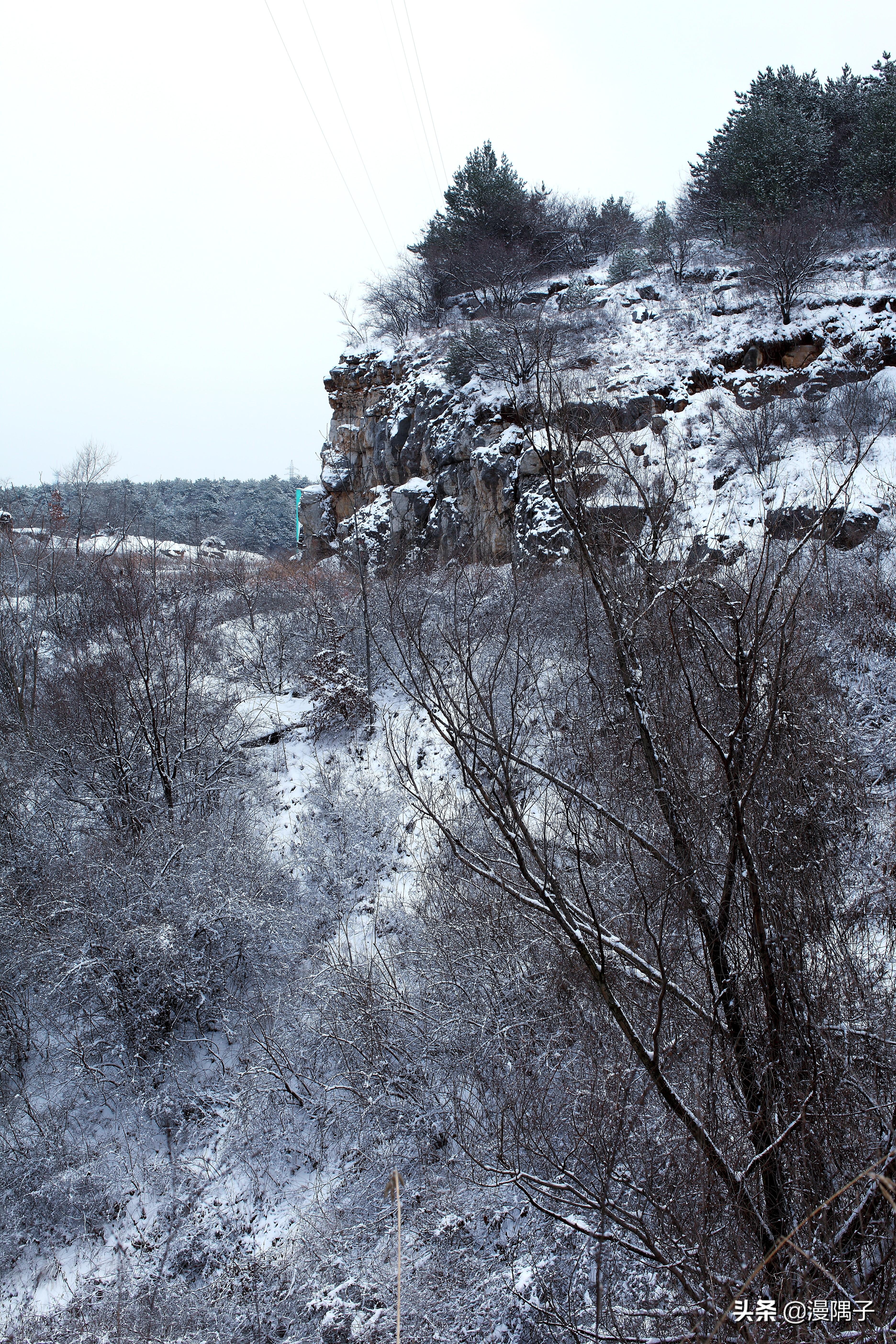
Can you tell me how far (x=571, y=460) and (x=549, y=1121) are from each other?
174 inches

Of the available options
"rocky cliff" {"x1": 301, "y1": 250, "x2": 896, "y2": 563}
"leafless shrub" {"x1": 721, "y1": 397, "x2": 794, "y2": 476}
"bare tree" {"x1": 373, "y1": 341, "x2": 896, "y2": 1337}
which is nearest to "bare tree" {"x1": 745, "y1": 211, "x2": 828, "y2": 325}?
"rocky cliff" {"x1": 301, "y1": 250, "x2": 896, "y2": 563}

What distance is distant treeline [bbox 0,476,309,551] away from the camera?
24.9m

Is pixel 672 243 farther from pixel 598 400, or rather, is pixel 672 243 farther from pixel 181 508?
pixel 181 508

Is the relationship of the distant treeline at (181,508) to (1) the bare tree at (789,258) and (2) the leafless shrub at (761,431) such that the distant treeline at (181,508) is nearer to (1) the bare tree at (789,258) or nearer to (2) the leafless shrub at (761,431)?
(2) the leafless shrub at (761,431)

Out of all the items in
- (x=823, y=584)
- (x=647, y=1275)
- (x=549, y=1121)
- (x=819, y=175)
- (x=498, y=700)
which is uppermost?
(x=819, y=175)

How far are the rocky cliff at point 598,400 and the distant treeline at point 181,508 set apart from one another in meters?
8.88

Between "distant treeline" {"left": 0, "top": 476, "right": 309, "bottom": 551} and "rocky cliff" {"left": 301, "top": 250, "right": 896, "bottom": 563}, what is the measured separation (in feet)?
29.1

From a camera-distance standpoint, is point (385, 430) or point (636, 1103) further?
point (385, 430)

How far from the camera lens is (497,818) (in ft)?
6.66

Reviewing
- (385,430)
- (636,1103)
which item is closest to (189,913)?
(636,1103)

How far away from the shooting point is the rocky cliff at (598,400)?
46.0 ft

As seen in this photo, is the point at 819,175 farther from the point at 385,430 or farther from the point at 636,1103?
the point at 636,1103

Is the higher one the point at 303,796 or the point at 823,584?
the point at 823,584

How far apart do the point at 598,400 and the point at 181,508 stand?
34.8 metres
